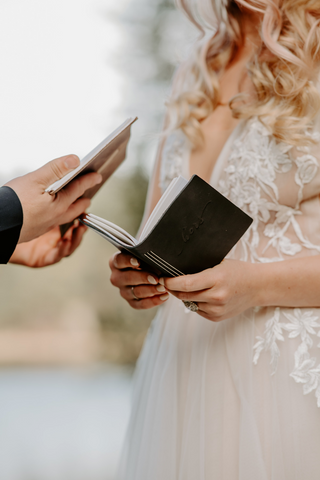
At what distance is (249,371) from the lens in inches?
38.7

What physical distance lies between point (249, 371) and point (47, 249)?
0.71 metres

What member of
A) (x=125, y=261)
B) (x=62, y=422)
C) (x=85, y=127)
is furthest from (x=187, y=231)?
(x=85, y=127)

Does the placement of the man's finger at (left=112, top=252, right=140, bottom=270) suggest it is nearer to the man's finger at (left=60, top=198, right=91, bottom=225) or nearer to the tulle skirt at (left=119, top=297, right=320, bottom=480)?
the man's finger at (left=60, top=198, right=91, bottom=225)

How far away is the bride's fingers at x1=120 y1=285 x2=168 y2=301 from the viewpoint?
39.7 inches

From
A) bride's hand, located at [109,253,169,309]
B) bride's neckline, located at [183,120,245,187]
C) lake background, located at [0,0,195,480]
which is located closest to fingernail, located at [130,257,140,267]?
bride's hand, located at [109,253,169,309]

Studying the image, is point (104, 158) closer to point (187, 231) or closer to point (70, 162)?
point (70, 162)

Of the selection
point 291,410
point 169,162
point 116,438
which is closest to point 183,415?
point 291,410

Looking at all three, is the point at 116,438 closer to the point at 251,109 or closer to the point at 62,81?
the point at 251,109

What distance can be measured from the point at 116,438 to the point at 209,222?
3341 mm

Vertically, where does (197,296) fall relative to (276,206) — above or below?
below

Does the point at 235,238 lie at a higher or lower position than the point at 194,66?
lower

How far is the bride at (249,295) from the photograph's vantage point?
2.99ft

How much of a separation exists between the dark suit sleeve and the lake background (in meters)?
3.80

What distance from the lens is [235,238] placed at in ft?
2.82
